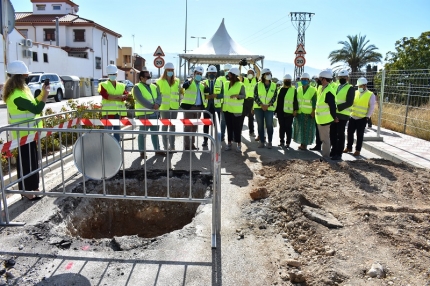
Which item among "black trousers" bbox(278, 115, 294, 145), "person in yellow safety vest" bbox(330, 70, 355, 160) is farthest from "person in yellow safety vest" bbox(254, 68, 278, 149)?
"person in yellow safety vest" bbox(330, 70, 355, 160)

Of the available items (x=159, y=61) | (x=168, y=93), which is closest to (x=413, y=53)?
(x=159, y=61)

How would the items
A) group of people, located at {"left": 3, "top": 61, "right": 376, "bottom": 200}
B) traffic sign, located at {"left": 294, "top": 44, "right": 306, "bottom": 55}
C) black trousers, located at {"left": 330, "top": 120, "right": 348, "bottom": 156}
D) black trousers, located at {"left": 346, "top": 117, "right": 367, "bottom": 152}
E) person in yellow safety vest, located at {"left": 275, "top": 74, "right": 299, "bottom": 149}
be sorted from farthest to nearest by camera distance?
1. traffic sign, located at {"left": 294, "top": 44, "right": 306, "bottom": 55}
2. person in yellow safety vest, located at {"left": 275, "top": 74, "right": 299, "bottom": 149}
3. black trousers, located at {"left": 346, "top": 117, "right": 367, "bottom": 152}
4. black trousers, located at {"left": 330, "top": 120, "right": 348, "bottom": 156}
5. group of people, located at {"left": 3, "top": 61, "right": 376, "bottom": 200}

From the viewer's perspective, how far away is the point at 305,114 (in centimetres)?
948

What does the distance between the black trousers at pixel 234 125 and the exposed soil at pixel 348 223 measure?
2064 millimetres

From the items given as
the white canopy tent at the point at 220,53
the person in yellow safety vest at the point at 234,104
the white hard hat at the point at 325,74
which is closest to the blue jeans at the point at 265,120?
the person in yellow safety vest at the point at 234,104

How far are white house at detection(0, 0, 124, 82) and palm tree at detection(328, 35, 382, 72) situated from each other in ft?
89.5

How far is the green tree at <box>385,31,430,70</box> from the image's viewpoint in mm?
25938

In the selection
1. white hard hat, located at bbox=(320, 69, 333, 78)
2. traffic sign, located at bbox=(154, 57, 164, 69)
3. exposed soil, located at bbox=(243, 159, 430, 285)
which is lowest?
exposed soil, located at bbox=(243, 159, 430, 285)

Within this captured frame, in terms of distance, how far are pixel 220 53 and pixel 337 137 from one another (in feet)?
39.4

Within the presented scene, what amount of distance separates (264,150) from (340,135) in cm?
192

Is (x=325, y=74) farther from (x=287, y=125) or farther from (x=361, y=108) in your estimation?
(x=287, y=125)

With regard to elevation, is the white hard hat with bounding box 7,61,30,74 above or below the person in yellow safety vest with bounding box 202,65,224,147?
above

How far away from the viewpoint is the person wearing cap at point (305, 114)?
9281 mm

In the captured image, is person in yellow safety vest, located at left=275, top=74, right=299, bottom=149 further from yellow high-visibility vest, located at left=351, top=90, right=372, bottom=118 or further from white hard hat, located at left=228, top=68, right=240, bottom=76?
yellow high-visibility vest, located at left=351, top=90, right=372, bottom=118
